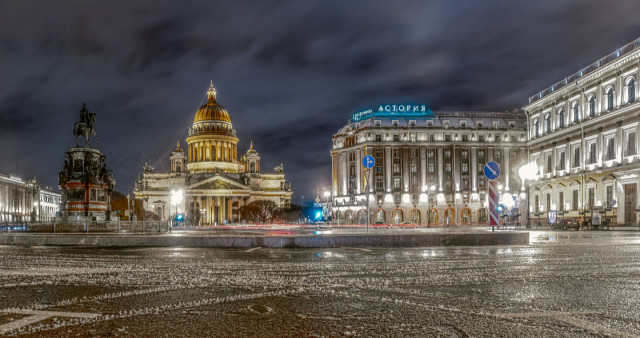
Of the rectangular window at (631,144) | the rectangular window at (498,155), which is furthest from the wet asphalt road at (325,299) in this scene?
the rectangular window at (498,155)

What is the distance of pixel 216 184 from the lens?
122000 mm

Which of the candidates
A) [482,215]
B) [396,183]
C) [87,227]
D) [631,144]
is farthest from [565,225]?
[482,215]

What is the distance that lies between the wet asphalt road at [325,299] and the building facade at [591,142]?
37649mm

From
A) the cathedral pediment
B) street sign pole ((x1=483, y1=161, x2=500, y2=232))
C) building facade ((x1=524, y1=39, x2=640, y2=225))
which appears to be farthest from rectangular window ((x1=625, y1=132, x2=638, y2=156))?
the cathedral pediment

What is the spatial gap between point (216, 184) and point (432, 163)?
4935 centimetres

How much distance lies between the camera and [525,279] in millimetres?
9523

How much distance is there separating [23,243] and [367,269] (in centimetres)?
1820

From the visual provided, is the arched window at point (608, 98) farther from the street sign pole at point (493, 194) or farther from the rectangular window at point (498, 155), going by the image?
the rectangular window at point (498, 155)

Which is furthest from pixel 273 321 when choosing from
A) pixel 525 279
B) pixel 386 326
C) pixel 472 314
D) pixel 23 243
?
pixel 23 243

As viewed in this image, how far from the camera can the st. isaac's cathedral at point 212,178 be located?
122 m

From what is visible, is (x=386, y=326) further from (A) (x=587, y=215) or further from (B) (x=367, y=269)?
(A) (x=587, y=215)

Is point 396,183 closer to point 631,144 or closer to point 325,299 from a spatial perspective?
point 631,144

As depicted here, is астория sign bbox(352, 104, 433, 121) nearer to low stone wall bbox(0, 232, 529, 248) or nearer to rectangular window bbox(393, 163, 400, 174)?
rectangular window bbox(393, 163, 400, 174)

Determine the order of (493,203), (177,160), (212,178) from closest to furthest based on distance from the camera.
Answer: (493,203)
(212,178)
(177,160)
